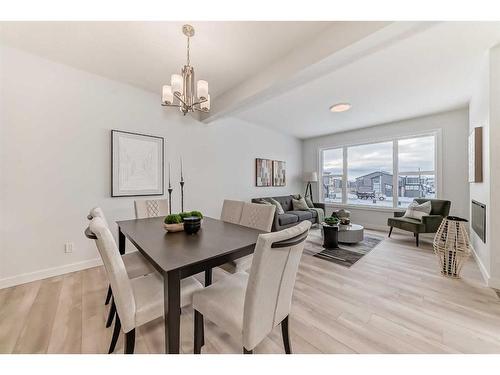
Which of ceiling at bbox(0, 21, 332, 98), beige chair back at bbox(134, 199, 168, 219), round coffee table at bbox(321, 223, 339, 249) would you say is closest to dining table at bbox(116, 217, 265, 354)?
beige chair back at bbox(134, 199, 168, 219)

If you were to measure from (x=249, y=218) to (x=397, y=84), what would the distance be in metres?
2.81

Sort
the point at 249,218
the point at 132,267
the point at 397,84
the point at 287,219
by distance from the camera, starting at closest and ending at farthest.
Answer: the point at 132,267
the point at 249,218
the point at 397,84
the point at 287,219

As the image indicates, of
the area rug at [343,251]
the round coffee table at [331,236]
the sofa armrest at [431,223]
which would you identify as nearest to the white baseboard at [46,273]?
the area rug at [343,251]

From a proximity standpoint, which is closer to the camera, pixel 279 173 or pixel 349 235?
pixel 349 235

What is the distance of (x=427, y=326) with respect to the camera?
1.51m

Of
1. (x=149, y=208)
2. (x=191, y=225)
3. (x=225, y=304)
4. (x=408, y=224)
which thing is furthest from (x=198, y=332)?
(x=408, y=224)

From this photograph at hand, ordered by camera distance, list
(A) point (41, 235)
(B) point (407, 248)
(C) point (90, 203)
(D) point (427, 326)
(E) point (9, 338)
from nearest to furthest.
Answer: (E) point (9, 338) → (D) point (427, 326) → (A) point (41, 235) → (C) point (90, 203) → (B) point (407, 248)

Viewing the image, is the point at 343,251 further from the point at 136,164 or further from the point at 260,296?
the point at 136,164

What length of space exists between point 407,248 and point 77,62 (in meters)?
5.43

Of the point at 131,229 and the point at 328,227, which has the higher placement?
the point at 131,229

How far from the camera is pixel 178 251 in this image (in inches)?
46.2

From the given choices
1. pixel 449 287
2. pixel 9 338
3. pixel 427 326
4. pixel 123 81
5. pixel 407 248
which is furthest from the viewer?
pixel 407 248
